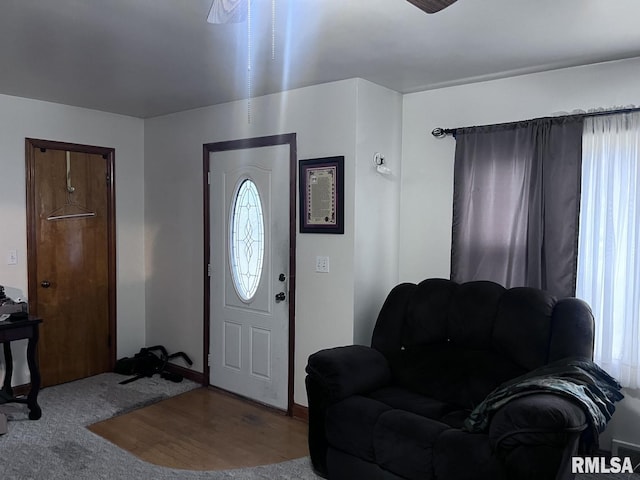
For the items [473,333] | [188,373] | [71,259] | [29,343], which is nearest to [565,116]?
[473,333]

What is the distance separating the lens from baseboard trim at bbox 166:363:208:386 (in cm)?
445

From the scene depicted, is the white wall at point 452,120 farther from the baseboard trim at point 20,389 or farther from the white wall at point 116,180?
the baseboard trim at point 20,389

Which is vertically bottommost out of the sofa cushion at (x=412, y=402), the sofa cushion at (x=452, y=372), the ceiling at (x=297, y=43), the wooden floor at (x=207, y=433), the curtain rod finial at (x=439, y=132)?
the wooden floor at (x=207, y=433)

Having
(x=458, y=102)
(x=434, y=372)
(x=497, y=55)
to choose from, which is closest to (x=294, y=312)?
(x=434, y=372)

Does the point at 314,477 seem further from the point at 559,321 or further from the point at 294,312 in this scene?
the point at 559,321

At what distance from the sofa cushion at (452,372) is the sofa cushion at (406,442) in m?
0.40

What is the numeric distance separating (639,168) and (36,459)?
383 cm

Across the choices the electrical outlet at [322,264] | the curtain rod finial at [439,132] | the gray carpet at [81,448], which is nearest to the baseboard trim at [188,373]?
the gray carpet at [81,448]

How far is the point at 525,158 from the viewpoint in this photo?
322 cm

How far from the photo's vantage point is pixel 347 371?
2.89 metres

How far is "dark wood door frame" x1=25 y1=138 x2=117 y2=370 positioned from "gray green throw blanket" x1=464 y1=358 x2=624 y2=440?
11.3 ft

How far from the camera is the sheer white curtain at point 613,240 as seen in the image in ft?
9.64

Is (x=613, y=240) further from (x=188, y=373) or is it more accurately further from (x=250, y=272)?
(x=188, y=373)

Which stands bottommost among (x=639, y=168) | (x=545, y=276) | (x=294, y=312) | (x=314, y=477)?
(x=314, y=477)
